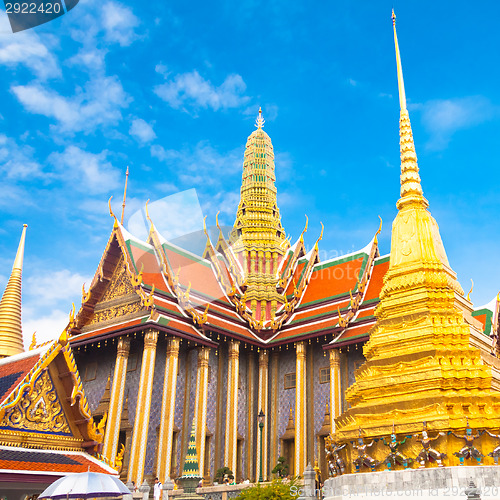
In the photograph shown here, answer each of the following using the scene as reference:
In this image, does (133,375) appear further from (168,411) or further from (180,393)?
(168,411)

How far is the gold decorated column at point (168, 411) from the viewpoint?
1714cm

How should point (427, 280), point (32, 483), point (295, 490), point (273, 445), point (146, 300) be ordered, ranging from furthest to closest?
1. point (273, 445)
2. point (146, 300)
3. point (427, 280)
4. point (295, 490)
5. point (32, 483)

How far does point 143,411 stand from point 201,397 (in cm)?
226

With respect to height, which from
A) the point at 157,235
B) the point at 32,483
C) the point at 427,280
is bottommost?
the point at 32,483

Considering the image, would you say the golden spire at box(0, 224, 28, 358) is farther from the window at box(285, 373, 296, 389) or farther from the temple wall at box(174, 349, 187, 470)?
the window at box(285, 373, 296, 389)

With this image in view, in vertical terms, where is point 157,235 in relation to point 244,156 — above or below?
below

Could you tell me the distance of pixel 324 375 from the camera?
21.2 meters

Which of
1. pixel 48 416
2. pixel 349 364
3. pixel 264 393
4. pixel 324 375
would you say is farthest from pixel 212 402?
pixel 48 416

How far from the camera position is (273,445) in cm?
2109

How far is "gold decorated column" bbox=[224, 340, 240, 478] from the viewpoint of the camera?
1944cm

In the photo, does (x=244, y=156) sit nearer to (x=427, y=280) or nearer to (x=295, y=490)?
(x=427, y=280)

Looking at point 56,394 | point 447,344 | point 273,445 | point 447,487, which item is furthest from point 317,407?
point 56,394

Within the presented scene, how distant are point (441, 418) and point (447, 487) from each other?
1353mm

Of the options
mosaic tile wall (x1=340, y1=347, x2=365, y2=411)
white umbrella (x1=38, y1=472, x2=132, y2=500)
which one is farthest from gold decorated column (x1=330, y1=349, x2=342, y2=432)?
white umbrella (x1=38, y1=472, x2=132, y2=500)
